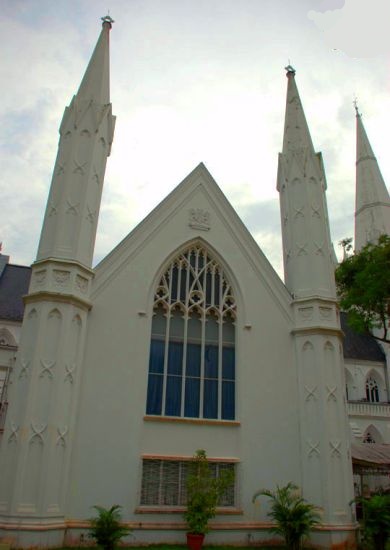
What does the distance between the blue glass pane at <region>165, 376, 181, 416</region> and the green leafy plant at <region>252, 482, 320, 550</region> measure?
3620mm

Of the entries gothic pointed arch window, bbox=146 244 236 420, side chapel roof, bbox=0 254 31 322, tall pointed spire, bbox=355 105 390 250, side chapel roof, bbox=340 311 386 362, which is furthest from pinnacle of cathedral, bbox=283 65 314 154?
tall pointed spire, bbox=355 105 390 250

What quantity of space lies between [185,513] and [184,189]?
1122cm

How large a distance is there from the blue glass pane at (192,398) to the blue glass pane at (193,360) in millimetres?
240

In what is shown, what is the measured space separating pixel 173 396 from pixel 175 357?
1303 mm

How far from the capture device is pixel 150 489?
46.4ft

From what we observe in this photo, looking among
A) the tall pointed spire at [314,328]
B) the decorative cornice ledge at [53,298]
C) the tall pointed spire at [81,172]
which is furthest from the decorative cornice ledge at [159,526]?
the tall pointed spire at [81,172]

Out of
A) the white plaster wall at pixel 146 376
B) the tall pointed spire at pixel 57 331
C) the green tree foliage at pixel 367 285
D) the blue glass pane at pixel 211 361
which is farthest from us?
the green tree foliage at pixel 367 285

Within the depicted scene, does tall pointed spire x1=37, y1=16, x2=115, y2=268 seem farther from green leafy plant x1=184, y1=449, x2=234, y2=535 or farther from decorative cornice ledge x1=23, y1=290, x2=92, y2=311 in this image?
green leafy plant x1=184, y1=449, x2=234, y2=535

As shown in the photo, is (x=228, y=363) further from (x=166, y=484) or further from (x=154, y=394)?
(x=166, y=484)

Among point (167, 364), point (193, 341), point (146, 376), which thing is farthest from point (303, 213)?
point (146, 376)

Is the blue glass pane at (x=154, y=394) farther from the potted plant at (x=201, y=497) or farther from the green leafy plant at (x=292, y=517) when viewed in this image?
Result: the green leafy plant at (x=292, y=517)

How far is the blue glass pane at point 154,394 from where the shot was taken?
15.2 m

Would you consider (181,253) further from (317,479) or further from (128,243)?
(317,479)

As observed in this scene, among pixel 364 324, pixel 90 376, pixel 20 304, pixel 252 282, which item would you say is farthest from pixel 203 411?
pixel 20 304
